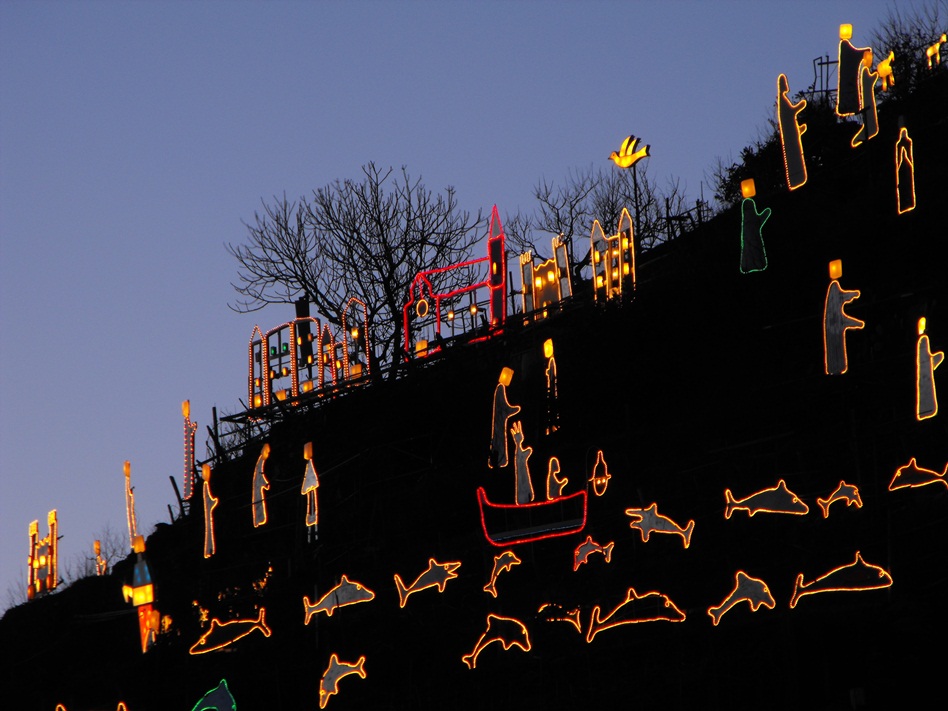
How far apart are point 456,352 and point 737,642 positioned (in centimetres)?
1167

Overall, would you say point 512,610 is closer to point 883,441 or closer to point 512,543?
point 512,543

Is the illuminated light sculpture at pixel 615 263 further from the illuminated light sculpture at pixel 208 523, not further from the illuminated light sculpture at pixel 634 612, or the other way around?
→ the illuminated light sculpture at pixel 208 523

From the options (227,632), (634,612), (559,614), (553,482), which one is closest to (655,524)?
(634,612)

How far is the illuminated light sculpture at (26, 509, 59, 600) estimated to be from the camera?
128 ft

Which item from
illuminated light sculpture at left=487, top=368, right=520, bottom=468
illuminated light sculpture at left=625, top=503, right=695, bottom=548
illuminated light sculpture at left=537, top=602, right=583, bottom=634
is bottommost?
illuminated light sculpture at left=537, top=602, right=583, bottom=634

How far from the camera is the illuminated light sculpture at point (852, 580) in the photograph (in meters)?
17.0

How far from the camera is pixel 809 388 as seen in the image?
20.8 m

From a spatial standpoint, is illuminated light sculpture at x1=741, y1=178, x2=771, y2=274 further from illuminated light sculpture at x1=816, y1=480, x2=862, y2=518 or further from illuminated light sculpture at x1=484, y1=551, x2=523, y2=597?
illuminated light sculpture at x1=484, y1=551, x2=523, y2=597

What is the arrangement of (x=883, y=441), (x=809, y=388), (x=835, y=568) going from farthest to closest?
(x=809, y=388) < (x=883, y=441) < (x=835, y=568)

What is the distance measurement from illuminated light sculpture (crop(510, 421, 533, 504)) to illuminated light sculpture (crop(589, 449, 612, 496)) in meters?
1.10

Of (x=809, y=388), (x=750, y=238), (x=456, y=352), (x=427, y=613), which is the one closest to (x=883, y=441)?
(x=809, y=388)

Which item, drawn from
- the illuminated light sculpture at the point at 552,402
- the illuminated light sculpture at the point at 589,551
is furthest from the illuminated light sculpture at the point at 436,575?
the illuminated light sculpture at the point at 552,402

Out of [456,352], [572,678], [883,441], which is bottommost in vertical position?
[572,678]

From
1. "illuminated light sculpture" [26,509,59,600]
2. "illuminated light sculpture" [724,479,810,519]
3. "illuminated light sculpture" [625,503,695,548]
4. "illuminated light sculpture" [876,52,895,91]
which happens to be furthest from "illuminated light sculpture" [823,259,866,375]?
"illuminated light sculpture" [26,509,59,600]
